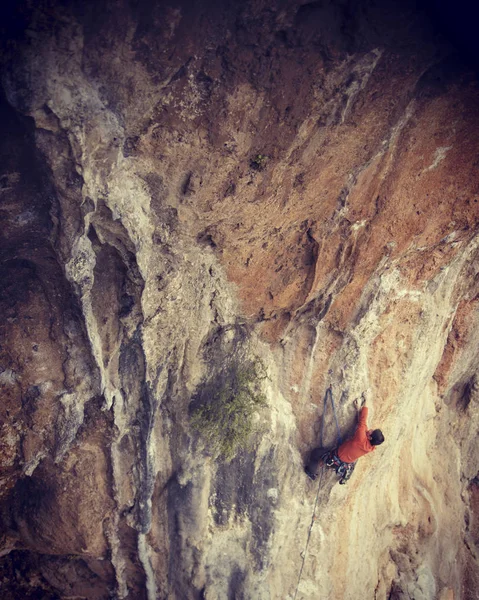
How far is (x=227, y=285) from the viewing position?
673 centimetres

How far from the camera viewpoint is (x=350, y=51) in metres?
5.10

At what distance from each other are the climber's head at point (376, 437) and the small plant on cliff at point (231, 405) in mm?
1857

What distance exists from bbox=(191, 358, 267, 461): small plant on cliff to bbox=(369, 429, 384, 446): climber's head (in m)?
1.86

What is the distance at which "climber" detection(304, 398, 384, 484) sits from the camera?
6809 millimetres

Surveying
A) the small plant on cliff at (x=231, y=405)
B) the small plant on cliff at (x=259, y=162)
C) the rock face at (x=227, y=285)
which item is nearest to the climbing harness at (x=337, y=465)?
the rock face at (x=227, y=285)

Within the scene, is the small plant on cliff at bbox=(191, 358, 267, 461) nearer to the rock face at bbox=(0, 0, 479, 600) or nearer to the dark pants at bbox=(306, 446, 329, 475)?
the rock face at bbox=(0, 0, 479, 600)

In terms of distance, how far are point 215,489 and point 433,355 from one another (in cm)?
495

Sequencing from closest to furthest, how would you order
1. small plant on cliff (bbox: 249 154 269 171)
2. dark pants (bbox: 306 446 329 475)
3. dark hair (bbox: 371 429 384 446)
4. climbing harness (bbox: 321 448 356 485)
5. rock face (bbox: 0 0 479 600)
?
rock face (bbox: 0 0 479 600) < small plant on cliff (bbox: 249 154 269 171) < dark hair (bbox: 371 429 384 446) < climbing harness (bbox: 321 448 356 485) < dark pants (bbox: 306 446 329 475)

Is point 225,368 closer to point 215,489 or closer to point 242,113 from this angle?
point 215,489

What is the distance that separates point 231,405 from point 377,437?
246 cm

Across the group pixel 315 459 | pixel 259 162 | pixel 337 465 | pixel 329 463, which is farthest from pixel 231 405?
pixel 259 162

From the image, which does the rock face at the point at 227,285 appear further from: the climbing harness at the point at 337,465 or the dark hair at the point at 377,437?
the dark hair at the point at 377,437

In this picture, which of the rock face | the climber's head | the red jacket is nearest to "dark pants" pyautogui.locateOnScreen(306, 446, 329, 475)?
the rock face

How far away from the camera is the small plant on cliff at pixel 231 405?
7145mm
